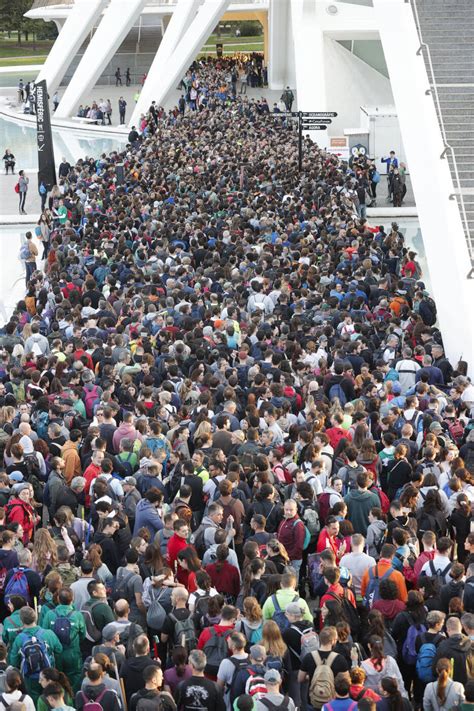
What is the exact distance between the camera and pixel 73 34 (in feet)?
139

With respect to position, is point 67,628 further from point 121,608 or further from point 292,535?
point 292,535


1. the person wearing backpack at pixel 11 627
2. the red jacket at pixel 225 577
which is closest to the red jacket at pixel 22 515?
the person wearing backpack at pixel 11 627

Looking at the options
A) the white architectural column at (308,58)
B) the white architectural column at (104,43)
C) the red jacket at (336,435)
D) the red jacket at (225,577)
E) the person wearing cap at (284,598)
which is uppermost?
the white architectural column at (104,43)

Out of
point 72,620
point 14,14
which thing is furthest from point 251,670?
point 14,14

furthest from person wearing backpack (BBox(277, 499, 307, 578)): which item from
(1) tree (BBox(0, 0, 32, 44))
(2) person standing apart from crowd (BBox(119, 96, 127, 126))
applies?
(1) tree (BBox(0, 0, 32, 44))

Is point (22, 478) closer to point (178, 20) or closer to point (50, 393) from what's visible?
point (50, 393)

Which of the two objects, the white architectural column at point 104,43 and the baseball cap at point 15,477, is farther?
the white architectural column at point 104,43

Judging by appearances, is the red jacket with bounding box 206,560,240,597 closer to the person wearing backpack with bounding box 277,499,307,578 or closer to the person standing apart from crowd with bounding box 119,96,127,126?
the person wearing backpack with bounding box 277,499,307,578

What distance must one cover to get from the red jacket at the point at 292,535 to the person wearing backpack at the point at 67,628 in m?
1.98

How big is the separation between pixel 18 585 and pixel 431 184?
11.4 meters

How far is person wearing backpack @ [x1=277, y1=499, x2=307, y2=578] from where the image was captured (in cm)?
970

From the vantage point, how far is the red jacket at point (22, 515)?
10.1m

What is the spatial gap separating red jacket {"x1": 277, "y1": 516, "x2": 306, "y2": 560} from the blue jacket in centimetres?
101

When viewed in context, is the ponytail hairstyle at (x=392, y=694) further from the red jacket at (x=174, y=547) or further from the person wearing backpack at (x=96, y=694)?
the red jacket at (x=174, y=547)
